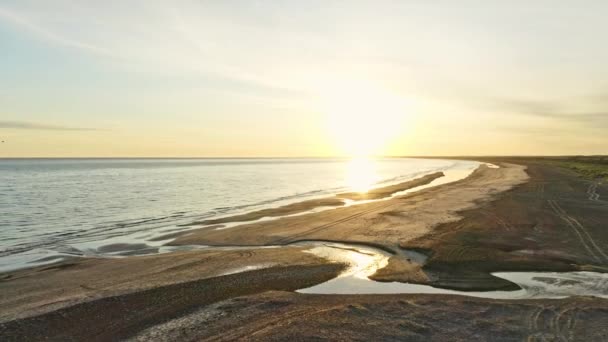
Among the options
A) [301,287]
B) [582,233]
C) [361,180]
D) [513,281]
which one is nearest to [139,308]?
[301,287]

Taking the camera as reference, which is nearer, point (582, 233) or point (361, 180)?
point (582, 233)

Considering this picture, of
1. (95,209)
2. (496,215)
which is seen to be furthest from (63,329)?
(95,209)

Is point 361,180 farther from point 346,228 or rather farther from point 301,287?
point 301,287

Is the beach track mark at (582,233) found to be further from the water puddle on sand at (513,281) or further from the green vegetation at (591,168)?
the green vegetation at (591,168)

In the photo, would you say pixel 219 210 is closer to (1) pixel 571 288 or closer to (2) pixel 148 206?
(2) pixel 148 206

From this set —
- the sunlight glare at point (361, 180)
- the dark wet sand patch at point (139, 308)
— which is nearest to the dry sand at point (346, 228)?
the dark wet sand patch at point (139, 308)

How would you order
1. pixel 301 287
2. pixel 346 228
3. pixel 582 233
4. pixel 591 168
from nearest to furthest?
pixel 301 287, pixel 582 233, pixel 346 228, pixel 591 168

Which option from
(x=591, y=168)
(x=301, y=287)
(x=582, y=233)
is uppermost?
(x=591, y=168)

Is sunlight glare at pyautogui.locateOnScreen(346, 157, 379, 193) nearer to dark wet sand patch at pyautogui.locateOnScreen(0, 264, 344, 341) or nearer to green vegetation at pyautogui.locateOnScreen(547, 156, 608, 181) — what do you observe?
green vegetation at pyautogui.locateOnScreen(547, 156, 608, 181)

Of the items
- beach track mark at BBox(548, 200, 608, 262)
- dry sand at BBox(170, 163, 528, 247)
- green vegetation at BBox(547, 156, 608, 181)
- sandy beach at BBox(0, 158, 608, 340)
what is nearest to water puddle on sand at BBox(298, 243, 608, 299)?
sandy beach at BBox(0, 158, 608, 340)
